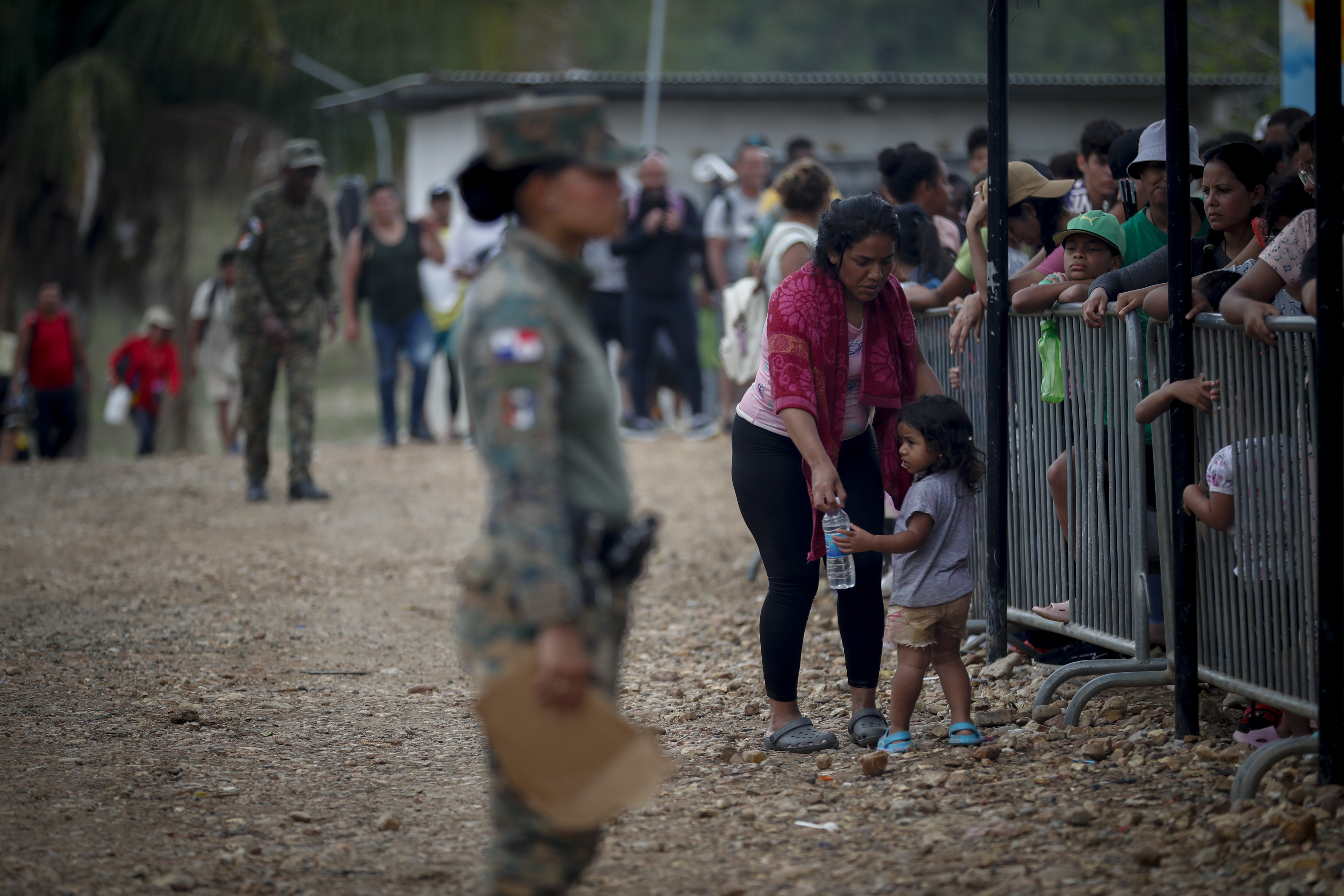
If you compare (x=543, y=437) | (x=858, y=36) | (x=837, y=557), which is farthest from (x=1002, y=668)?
(x=858, y=36)

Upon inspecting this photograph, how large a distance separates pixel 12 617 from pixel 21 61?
48.3ft

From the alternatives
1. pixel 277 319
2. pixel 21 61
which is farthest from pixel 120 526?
pixel 21 61

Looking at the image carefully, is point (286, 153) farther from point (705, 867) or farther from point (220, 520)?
point (705, 867)

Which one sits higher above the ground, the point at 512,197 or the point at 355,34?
the point at 355,34

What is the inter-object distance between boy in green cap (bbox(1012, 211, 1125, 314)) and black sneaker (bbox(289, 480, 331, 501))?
278 inches

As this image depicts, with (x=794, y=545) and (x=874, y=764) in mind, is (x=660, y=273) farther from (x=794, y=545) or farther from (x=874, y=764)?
(x=874, y=764)

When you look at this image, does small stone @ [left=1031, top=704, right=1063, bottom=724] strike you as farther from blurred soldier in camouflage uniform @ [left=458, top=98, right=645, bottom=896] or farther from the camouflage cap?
the camouflage cap

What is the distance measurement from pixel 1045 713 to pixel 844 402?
1.41 m

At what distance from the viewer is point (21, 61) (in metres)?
19.6

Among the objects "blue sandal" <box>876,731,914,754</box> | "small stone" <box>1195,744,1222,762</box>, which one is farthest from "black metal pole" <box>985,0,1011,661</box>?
"small stone" <box>1195,744,1222,762</box>

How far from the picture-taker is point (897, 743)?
496cm

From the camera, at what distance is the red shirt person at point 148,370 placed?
16359 mm

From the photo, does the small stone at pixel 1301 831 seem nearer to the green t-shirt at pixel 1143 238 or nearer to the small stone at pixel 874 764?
the small stone at pixel 874 764

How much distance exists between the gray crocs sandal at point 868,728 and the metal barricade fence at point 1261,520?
42.9 inches
